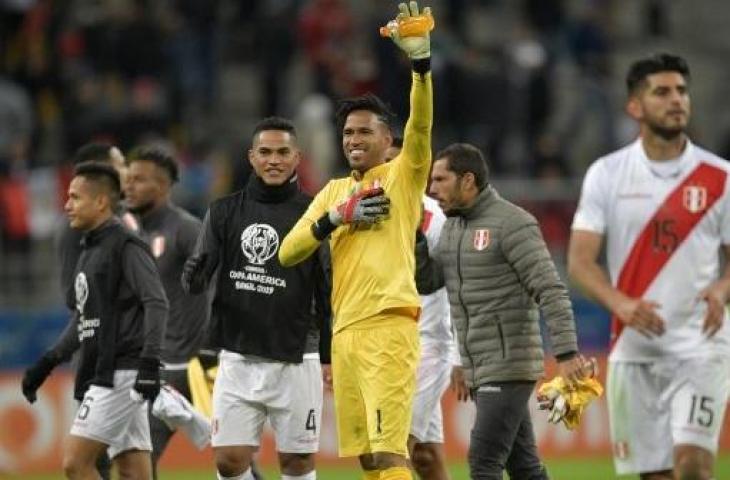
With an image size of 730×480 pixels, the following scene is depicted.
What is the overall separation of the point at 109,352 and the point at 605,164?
321 centimetres

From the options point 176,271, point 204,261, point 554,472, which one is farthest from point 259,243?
point 554,472

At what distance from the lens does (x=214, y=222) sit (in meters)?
11.0

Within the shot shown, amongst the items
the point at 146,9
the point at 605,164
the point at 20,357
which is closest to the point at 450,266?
the point at 605,164

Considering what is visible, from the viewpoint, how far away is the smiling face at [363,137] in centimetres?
1034

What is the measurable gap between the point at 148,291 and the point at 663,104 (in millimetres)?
3272

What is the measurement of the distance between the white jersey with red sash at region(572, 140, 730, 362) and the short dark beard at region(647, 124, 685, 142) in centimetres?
12

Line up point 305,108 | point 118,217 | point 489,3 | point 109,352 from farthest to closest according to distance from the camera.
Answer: point 489,3, point 305,108, point 118,217, point 109,352

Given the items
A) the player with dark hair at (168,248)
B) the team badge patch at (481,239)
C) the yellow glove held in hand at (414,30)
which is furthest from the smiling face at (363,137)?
the player with dark hair at (168,248)

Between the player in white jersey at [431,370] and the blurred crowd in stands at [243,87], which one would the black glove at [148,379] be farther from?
the blurred crowd in stands at [243,87]

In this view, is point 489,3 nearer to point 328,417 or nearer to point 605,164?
point 328,417

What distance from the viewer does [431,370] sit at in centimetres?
1220

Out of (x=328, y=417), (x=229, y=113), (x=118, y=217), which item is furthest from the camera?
(x=229, y=113)

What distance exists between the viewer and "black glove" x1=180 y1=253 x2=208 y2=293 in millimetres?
10859

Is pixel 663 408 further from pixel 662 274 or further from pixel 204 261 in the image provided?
pixel 204 261
